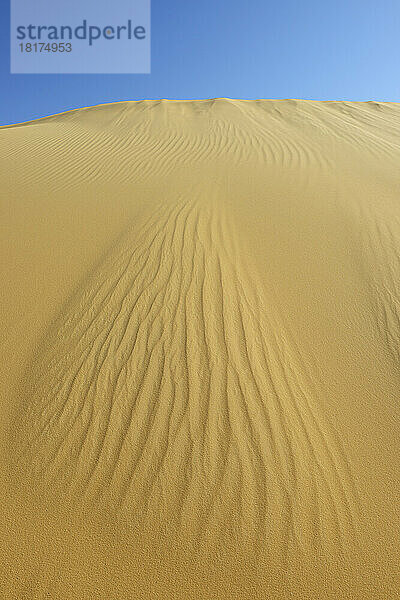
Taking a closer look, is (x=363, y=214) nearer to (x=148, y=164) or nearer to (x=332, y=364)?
(x=332, y=364)

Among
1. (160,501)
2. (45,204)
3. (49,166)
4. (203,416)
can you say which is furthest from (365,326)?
(49,166)

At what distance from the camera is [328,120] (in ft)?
40.6

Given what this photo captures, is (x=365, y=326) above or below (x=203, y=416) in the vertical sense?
above

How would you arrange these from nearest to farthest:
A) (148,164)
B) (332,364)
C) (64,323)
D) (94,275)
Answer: (332,364), (64,323), (94,275), (148,164)

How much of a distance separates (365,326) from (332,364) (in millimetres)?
690

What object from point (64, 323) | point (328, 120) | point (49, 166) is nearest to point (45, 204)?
point (49, 166)

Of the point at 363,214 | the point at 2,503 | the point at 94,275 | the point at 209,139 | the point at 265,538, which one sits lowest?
the point at 265,538

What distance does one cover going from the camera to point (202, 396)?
276 centimetres

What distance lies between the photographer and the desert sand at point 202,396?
2000mm

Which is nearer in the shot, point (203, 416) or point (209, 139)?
point (203, 416)

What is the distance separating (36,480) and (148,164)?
737 cm

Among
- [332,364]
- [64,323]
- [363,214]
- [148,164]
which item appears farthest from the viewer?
[148,164]

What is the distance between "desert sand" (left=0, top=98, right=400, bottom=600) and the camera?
2.00m

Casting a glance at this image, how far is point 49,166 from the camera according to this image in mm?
8422
